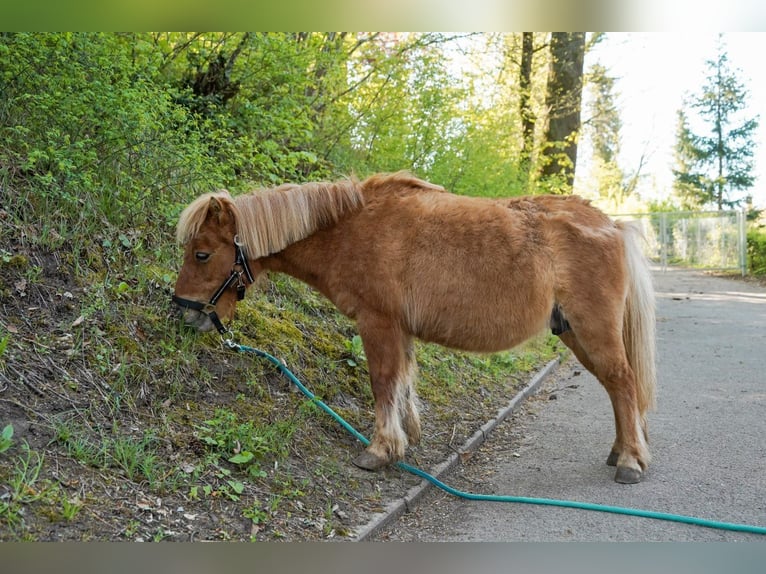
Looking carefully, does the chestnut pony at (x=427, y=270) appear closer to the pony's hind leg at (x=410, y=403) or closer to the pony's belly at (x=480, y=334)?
the pony's belly at (x=480, y=334)

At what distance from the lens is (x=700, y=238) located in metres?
23.2

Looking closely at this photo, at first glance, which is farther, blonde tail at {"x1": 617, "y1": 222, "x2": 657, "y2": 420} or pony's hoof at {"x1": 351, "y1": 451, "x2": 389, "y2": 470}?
blonde tail at {"x1": 617, "y1": 222, "x2": 657, "y2": 420}

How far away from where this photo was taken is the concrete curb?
3.83 m

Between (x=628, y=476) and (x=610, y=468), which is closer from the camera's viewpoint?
(x=628, y=476)

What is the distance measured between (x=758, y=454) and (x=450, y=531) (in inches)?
109

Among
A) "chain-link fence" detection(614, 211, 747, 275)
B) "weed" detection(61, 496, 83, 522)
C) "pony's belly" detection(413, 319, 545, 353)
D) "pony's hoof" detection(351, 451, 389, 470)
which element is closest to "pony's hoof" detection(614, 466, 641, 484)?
"pony's belly" detection(413, 319, 545, 353)

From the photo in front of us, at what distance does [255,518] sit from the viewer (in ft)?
11.5

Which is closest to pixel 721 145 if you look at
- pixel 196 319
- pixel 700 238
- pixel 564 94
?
pixel 700 238

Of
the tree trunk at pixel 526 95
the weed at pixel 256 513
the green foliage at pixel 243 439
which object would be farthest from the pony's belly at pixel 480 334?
the tree trunk at pixel 526 95

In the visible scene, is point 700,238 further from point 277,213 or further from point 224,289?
point 224,289

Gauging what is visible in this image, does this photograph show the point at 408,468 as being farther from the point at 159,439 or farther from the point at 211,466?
the point at 159,439

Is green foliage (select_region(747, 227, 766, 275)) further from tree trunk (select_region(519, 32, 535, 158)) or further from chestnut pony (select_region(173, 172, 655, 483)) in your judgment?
chestnut pony (select_region(173, 172, 655, 483))

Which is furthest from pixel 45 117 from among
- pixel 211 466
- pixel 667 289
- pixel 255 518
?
pixel 667 289

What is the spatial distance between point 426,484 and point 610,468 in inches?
58.4
